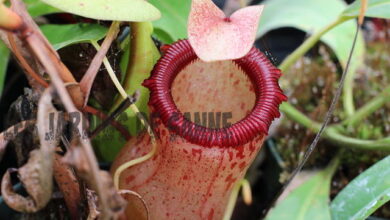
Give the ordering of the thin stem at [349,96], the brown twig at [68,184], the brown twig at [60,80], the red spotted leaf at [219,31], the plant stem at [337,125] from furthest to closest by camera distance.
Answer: the thin stem at [349,96]
the plant stem at [337,125]
the brown twig at [68,184]
the red spotted leaf at [219,31]
the brown twig at [60,80]

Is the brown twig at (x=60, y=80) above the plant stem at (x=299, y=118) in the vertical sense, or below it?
above

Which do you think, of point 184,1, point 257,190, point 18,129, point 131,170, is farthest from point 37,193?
point 257,190

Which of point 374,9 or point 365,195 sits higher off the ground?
point 374,9

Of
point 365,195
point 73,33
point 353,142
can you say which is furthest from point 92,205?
point 353,142

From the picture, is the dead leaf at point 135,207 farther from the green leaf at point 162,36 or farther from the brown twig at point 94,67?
the green leaf at point 162,36

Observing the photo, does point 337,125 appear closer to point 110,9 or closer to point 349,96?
point 349,96

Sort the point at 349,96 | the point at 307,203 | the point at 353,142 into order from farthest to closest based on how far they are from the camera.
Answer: the point at 349,96, the point at 353,142, the point at 307,203

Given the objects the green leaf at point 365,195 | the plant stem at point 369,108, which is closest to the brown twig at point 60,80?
the green leaf at point 365,195

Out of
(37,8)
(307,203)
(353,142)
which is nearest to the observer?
(37,8)
